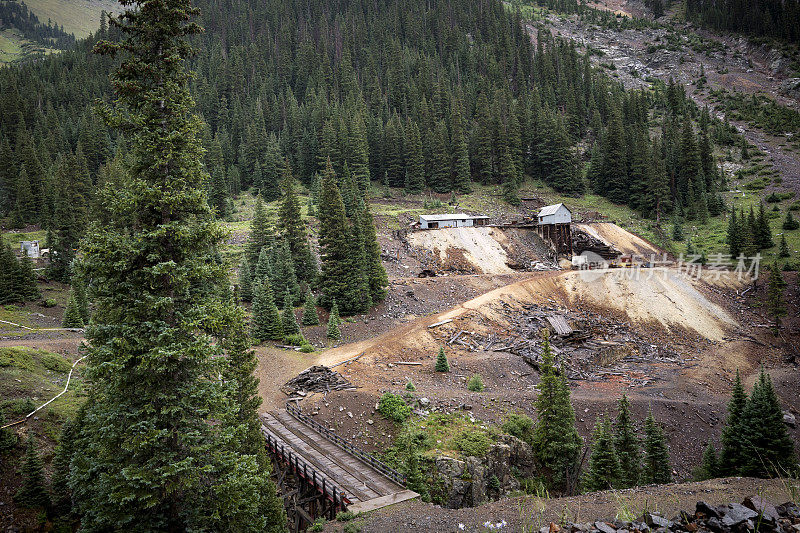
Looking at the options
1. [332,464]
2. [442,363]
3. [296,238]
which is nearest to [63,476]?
[332,464]

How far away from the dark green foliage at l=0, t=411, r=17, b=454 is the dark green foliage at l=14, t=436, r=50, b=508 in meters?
2.24

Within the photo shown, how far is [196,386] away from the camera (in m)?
12.2

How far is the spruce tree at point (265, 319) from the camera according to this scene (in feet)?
122

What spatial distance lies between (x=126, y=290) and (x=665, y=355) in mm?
44214

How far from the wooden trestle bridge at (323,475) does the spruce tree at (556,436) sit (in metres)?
9.39

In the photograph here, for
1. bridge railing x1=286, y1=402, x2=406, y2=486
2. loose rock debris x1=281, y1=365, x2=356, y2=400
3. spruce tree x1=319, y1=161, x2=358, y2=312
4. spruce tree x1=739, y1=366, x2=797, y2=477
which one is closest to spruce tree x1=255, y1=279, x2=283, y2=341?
spruce tree x1=319, y1=161, x2=358, y2=312

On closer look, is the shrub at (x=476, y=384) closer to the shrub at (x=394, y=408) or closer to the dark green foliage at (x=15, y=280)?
the shrub at (x=394, y=408)

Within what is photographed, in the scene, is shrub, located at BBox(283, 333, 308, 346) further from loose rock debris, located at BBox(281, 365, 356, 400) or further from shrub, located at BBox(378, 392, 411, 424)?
shrub, located at BBox(378, 392, 411, 424)

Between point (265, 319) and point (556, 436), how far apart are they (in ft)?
81.2

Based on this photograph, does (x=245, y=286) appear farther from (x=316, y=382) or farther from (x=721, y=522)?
(x=721, y=522)

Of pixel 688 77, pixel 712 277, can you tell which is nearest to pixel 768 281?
pixel 712 277

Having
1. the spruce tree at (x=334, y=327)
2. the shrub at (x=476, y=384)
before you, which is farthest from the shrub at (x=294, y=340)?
the shrub at (x=476, y=384)

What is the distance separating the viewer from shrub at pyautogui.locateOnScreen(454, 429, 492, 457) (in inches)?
873

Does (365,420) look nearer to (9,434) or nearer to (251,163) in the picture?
(9,434)
